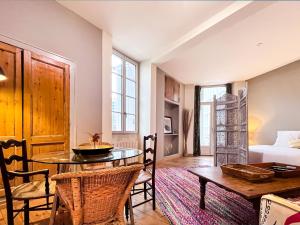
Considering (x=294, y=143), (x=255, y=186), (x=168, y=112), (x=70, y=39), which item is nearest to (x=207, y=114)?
(x=168, y=112)

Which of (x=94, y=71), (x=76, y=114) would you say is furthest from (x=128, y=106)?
(x=76, y=114)

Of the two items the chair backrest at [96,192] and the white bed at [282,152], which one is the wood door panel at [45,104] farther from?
the white bed at [282,152]

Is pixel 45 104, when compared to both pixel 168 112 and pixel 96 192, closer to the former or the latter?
pixel 96 192

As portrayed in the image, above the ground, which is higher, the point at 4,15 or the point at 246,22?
the point at 246,22

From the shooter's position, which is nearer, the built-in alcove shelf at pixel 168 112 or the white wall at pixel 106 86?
the white wall at pixel 106 86

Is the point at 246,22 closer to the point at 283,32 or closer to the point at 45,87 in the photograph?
the point at 283,32

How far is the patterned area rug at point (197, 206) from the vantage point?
7.30 feet

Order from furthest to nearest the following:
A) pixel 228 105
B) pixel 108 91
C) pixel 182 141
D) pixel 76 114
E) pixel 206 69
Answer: pixel 182 141 < pixel 206 69 < pixel 228 105 < pixel 108 91 < pixel 76 114

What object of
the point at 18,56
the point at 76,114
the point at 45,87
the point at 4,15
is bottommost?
the point at 76,114

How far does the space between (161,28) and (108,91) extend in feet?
4.98

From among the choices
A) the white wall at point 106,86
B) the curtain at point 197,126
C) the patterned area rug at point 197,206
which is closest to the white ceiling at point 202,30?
the white wall at point 106,86

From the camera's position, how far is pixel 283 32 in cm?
404

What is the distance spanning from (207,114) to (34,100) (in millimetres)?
6222

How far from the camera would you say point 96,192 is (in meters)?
1.19
